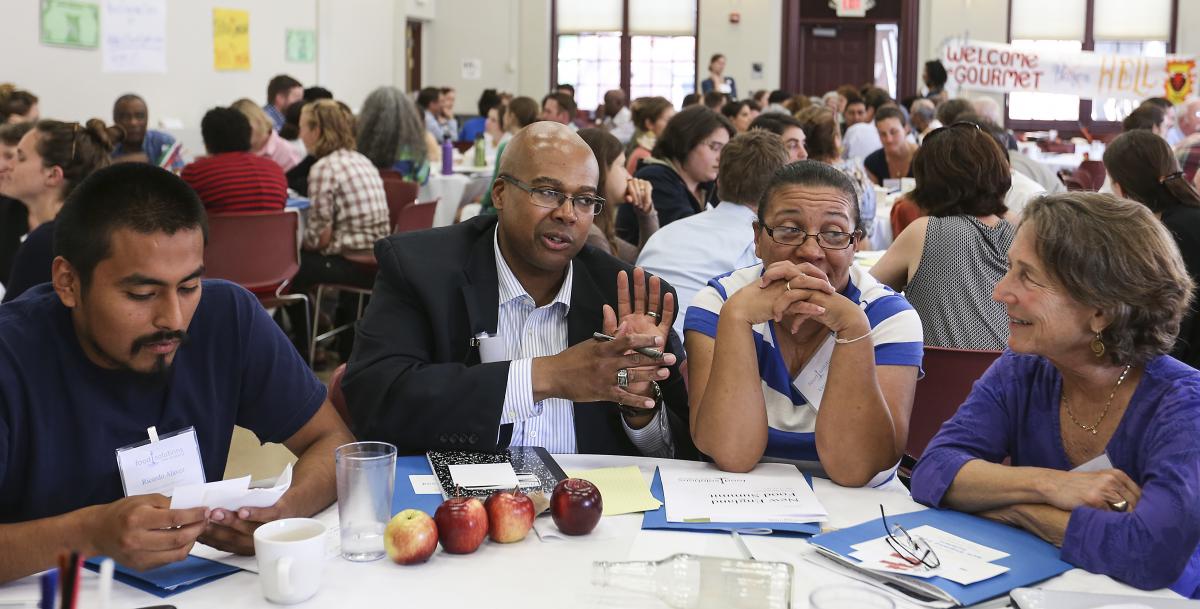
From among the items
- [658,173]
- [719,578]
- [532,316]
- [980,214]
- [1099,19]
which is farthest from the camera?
[1099,19]

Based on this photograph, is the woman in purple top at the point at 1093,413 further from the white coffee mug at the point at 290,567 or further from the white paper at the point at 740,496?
the white coffee mug at the point at 290,567

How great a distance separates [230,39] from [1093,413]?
944 centimetres

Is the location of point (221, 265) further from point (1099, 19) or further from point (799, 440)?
point (1099, 19)

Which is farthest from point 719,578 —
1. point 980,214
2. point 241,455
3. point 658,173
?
point 658,173

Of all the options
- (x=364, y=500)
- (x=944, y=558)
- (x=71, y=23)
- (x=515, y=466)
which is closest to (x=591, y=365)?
(x=515, y=466)

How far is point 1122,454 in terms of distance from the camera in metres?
1.72

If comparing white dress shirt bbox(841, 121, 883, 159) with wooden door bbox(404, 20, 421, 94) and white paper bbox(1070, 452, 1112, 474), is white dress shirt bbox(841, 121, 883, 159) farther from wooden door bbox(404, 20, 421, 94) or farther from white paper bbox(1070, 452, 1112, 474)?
wooden door bbox(404, 20, 421, 94)

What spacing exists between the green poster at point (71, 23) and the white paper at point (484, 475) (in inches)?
279

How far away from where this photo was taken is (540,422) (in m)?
2.24

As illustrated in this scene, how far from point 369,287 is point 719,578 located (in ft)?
14.9

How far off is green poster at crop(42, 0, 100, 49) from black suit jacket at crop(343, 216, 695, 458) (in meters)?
6.64

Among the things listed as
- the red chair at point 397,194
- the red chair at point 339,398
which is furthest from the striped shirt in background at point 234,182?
the red chair at point 339,398

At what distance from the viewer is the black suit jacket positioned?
203 centimetres

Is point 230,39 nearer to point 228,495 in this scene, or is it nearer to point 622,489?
point 622,489
